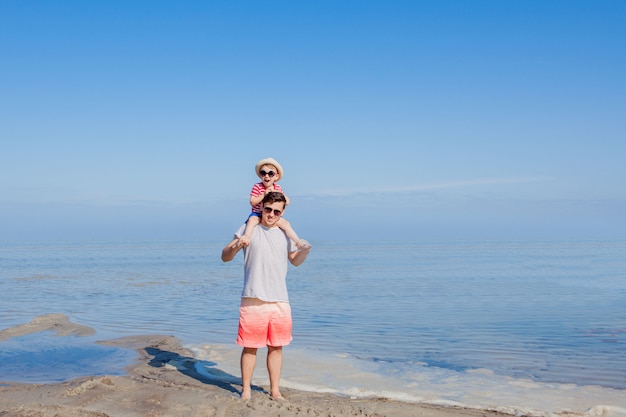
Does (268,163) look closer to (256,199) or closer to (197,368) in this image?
(256,199)

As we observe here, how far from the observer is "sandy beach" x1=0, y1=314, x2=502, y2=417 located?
536 cm

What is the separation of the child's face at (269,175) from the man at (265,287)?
197mm

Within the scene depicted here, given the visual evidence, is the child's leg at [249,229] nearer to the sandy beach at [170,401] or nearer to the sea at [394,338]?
the sandy beach at [170,401]

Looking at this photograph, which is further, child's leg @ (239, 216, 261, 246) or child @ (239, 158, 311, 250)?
child @ (239, 158, 311, 250)

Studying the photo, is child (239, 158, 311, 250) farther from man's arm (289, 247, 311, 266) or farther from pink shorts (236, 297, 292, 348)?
pink shorts (236, 297, 292, 348)

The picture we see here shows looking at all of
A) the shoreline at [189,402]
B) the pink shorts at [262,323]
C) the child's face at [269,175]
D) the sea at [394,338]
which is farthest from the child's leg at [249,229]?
the sea at [394,338]

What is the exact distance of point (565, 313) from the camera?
1302 cm

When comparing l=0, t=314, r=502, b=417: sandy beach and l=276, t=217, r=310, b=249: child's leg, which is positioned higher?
l=276, t=217, r=310, b=249: child's leg

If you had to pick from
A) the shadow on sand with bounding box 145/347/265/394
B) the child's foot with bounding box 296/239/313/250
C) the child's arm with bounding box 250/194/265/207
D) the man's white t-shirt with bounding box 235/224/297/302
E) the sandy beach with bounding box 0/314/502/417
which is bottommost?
the shadow on sand with bounding box 145/347/265/394

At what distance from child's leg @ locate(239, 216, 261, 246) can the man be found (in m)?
0.07

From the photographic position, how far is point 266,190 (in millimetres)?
5895

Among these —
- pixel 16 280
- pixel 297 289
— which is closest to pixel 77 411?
pixel 297 289

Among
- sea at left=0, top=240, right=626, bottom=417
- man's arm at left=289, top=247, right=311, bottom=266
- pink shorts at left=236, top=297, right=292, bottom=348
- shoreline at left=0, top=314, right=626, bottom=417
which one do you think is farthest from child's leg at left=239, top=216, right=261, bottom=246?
sea at left=0, top=240, right=626, bottom=417

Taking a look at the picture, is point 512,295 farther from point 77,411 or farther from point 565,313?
point 77,411
